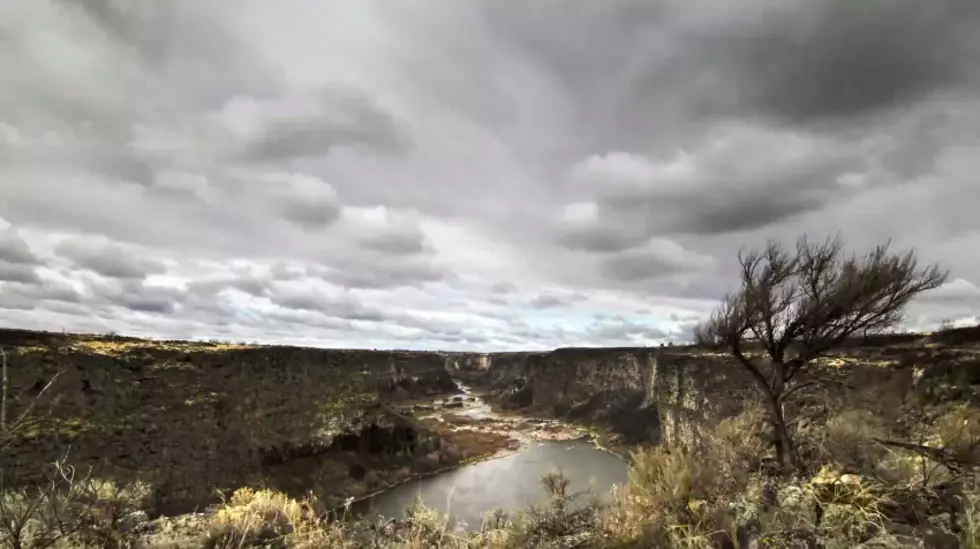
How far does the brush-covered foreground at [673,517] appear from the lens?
5188mm

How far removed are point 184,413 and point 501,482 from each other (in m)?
19.4

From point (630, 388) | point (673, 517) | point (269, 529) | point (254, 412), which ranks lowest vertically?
point (630, 388)

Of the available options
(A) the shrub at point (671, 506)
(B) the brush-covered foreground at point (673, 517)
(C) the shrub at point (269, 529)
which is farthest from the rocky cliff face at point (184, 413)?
(A) the shrub at point (671, 506)

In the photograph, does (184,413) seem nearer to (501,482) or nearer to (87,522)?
(87,522)

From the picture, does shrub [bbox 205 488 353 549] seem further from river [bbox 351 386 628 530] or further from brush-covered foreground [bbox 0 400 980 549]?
river [bbox 351 386 628 530]

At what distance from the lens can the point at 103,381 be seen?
786 inches

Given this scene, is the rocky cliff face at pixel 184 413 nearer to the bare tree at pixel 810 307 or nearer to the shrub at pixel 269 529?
the shrub at pixel 269 529

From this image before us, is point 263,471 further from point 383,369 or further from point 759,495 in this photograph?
point 383,369

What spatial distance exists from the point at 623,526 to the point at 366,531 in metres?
3.92

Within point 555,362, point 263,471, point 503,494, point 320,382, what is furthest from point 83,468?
point 555,362

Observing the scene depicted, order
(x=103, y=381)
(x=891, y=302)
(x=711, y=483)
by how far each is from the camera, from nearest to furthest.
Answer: (x=711, y=483) → (x=891, y=302) → (x=103, y=381)

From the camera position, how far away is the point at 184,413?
2233 cm

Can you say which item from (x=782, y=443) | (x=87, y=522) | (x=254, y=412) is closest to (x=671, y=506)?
(x=782, y=443)

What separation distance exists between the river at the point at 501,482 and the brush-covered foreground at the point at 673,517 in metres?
12.3
